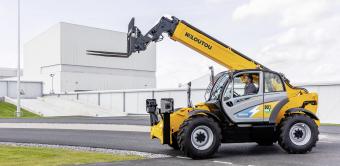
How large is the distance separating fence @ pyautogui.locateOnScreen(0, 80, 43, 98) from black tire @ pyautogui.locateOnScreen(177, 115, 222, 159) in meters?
47.9

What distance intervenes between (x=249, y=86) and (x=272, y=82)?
0.76 metres

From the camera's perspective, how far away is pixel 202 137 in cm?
786

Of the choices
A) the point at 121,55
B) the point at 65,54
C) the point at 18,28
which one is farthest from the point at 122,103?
the point at 121,55

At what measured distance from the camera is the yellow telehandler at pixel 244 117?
7848mm

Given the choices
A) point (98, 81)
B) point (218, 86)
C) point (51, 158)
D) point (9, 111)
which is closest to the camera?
point (51, 158)

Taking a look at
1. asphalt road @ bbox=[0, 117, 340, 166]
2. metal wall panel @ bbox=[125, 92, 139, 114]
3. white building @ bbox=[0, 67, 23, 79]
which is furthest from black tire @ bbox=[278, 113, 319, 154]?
white building @ bbox=[0, 67, 23, 79]

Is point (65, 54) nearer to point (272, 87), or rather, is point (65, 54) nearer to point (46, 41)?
point (46, 41)

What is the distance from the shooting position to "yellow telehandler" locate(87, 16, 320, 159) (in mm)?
7848

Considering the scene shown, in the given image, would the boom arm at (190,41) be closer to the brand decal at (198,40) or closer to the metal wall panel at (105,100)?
the brand decal at (198,40)

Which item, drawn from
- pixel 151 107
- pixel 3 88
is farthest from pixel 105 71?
pixel 151 107

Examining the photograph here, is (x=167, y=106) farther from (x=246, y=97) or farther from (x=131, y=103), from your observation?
(x=131, y=103)

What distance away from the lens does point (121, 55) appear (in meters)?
9.90

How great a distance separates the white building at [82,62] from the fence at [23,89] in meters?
7.66

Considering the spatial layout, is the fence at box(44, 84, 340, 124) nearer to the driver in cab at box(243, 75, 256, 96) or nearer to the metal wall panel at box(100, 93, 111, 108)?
the metal wall panel at box(100, 93, 111, 108)
